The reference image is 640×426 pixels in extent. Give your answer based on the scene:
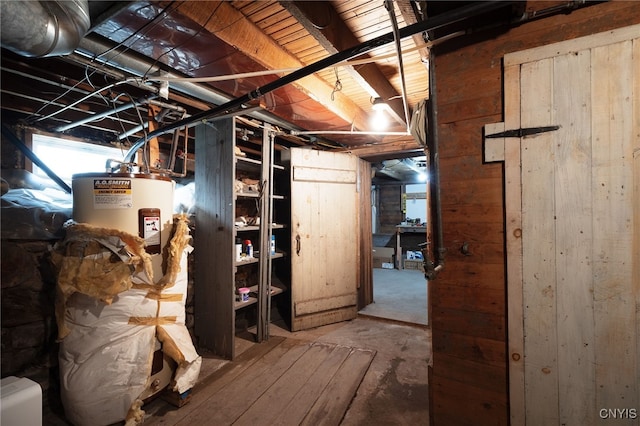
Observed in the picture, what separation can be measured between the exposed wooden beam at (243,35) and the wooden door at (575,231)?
4.26 feet

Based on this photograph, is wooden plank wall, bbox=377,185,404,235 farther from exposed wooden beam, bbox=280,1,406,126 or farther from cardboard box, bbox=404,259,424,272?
exposed wooden beam, bbox=280,1,406,126

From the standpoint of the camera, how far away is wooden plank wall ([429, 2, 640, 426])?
4.11 ft

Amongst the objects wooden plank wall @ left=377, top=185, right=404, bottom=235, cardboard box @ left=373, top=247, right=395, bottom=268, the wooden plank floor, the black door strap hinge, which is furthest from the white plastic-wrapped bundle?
wooden plank wall @ left=377, top=185, right=404, bottom=235

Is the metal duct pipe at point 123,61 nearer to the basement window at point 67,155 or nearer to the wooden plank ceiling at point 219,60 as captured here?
the wooden plank ceiling at point 219,60

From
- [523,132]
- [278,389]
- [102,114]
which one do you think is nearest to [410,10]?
[523,132]

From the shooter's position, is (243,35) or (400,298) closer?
(243,35)

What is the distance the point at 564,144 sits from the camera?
113 cm

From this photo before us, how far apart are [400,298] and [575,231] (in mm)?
3334

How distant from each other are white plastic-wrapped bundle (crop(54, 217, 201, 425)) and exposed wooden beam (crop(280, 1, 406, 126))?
59.8 inches

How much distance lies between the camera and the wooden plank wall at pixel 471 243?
1.25 metres

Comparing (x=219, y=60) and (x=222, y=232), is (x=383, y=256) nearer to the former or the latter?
(x=222, y=232)

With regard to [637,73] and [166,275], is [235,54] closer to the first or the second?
[166,275]

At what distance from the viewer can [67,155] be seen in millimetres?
2758

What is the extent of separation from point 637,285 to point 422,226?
18.8 ft
